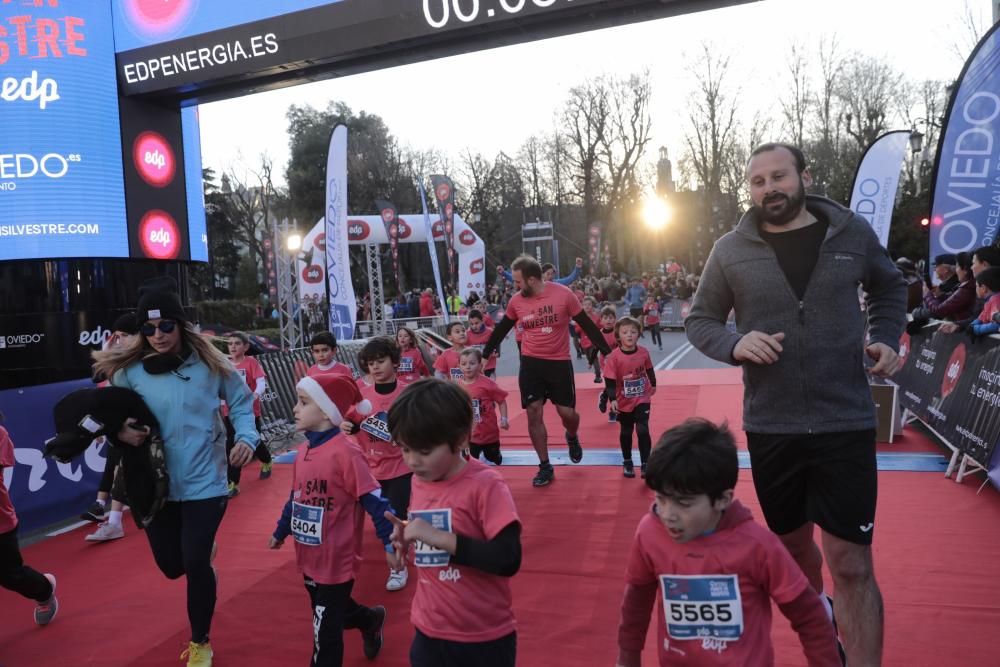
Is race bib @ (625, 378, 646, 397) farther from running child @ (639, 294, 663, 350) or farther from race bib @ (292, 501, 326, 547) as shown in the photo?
running child @ (639, 294, 663, 350)

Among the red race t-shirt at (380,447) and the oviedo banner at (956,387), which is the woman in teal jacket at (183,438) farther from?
the oviedo banner at (956,387)

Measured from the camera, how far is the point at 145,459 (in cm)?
340

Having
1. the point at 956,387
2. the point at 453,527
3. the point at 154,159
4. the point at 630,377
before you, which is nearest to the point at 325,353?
the point at 630,377

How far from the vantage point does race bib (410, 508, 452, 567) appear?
7.39 feet

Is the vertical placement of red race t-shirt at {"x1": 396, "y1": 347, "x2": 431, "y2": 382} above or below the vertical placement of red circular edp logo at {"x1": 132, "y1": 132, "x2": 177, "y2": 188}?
below

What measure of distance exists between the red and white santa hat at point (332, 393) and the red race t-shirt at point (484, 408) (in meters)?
2.84

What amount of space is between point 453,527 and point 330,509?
1.20 metres

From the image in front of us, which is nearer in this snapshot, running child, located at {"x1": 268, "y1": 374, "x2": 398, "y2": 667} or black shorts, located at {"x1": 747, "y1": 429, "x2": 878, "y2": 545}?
black shorts, located at {"x1": 747, "y1": 429, "x2": 878, "y2": 545}

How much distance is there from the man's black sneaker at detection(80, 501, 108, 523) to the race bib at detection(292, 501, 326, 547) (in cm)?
445

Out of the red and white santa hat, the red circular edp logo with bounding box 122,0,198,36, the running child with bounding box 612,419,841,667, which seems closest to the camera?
the running child with bounding box 612,419,841,667

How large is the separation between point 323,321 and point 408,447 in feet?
79.2

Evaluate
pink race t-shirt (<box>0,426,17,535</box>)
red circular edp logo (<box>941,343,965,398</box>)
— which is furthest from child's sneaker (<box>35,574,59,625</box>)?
red circular edp logo (<box>941,343,965,398</box>)

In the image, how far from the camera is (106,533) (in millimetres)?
6145

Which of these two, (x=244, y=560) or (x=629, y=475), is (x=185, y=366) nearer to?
(x=244, y=560)
